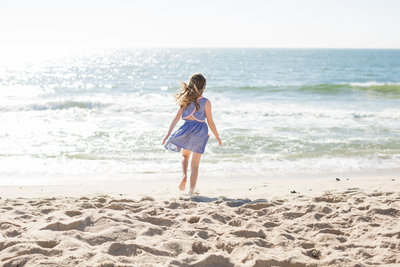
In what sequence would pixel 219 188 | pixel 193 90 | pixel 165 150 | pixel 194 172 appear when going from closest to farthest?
1. pixel 193 90
2. pixel 194 172
3. pixel 219 188
4. pixel 165 150

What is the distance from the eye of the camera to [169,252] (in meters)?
3.18

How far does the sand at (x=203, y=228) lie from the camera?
307 centimetres

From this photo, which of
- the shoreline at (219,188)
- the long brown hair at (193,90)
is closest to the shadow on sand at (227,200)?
the shoreline at (219,188)

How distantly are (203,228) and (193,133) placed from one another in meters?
1.77

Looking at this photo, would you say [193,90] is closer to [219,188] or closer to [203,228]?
[219,188]

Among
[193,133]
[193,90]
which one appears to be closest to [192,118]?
[193,133]

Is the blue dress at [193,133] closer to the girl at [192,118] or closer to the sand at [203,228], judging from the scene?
the girl at [192,118]

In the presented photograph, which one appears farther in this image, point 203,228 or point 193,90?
point 193,90

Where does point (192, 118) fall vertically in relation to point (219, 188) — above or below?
above

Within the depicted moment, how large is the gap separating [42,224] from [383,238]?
311 cm

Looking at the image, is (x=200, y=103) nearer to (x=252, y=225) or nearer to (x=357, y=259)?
(x=252, y=225)

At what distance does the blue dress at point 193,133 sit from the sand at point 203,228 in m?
0.69

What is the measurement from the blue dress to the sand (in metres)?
0.69

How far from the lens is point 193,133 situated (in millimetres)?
5316
